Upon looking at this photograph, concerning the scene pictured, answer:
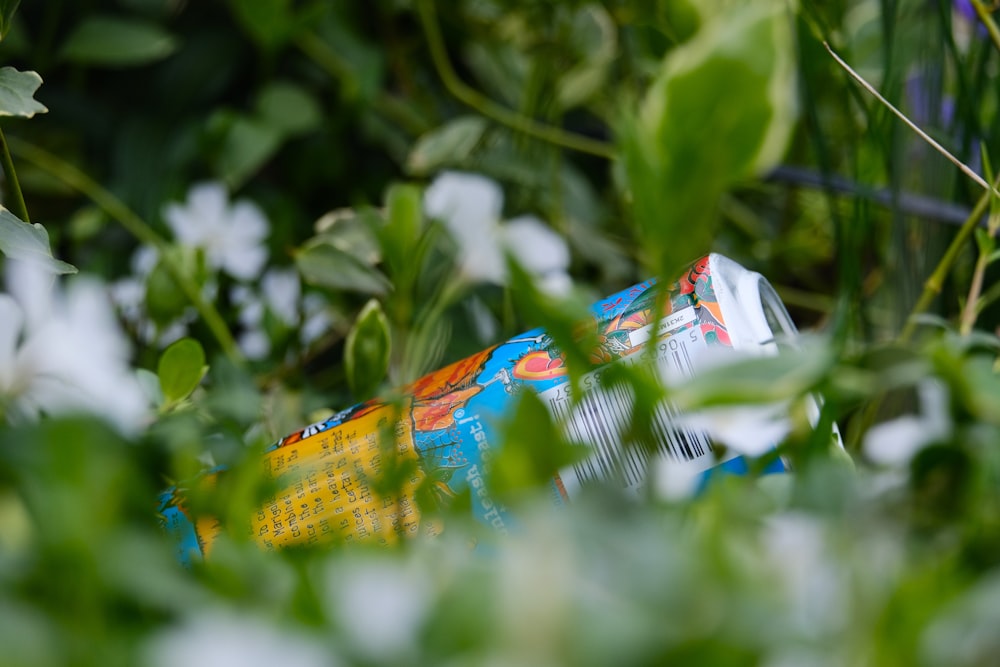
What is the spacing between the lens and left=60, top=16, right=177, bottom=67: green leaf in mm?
628

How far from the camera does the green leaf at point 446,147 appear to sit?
584 mm

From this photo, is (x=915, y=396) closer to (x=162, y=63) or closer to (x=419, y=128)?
(x=419, y=128)

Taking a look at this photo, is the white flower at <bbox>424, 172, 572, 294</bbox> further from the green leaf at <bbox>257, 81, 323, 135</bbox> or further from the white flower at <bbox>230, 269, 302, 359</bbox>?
the green leaf at <bbox>257, 81, 323, 135</bbox>

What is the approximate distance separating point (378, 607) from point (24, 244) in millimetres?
194

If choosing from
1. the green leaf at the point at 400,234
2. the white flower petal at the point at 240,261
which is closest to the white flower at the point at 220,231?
the white flower petal at the point at 240,261

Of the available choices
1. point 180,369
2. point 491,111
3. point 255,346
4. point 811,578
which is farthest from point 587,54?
point 811,578

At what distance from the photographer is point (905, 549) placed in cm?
18

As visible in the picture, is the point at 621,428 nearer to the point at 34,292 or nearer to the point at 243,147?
the point at 34,292

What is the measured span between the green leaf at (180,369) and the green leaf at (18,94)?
0.09 metres

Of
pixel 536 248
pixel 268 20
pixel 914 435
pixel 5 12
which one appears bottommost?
pixel 914 435

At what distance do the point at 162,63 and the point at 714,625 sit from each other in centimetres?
71

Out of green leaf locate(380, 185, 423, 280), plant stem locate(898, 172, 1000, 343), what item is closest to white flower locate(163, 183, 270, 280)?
green leaf locate(380, 185, 423, 280)

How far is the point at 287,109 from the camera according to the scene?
2.18 feet

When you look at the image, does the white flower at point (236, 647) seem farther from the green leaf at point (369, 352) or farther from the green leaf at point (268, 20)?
the green leaf at point (268, 20)
